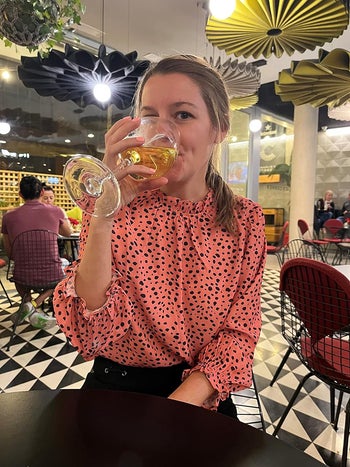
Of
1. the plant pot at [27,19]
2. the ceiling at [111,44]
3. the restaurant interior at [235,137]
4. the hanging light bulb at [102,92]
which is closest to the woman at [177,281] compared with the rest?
the restaurant interior at [235,137]

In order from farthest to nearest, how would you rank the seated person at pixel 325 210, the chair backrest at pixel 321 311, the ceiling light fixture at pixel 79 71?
the seated person at pixel 325 210
the ceiling light fixture at pixel 79 71
the chair backrest at pixel 321 311

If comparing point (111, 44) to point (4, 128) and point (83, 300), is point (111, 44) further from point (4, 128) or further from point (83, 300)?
point (83, 300)

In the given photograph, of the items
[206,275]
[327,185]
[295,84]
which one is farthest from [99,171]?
[327,185]

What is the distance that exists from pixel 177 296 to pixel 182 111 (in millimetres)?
530

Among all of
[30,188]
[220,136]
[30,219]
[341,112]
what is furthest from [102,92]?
[341,112]

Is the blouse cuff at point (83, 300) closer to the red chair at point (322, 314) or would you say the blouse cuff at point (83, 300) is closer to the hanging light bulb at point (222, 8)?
the red chair at point (322, 314)

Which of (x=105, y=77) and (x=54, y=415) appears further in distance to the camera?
(x=105, y=77)

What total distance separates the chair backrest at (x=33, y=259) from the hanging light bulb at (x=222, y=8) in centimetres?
243

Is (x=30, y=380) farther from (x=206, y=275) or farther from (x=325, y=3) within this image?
(x=325, y=3)

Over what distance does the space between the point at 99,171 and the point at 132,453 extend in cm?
52

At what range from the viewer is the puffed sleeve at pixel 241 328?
92cm

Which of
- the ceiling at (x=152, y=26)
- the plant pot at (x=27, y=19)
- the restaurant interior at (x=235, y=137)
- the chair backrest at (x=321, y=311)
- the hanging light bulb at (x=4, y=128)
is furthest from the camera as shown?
the hanging light bulb at (x=4, y=128)

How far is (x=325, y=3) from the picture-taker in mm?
2383

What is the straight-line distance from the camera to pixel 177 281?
38.7 inches
